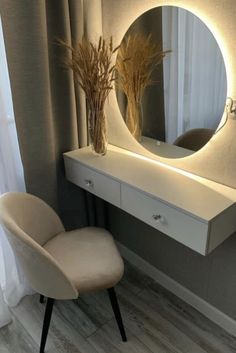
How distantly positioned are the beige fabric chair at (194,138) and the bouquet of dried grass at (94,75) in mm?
406

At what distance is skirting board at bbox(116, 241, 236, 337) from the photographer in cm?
163

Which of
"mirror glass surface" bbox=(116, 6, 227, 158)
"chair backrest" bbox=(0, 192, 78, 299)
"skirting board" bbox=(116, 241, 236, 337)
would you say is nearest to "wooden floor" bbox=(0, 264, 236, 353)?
"skirting board" bbox=(116, 241, 236, 337)

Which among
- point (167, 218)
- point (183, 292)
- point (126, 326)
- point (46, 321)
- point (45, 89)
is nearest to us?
point (167, 218)

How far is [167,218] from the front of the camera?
Result: 4.31ft

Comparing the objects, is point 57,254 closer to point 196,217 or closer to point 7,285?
point 7,285

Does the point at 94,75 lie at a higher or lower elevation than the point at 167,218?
higher

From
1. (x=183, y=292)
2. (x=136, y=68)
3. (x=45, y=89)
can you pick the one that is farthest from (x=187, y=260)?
(x=45, y=89)

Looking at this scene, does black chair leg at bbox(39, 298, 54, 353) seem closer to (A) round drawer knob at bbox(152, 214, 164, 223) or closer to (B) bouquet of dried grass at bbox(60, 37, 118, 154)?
(A) round drawer knob at bbox(152, 214, 164, 223)

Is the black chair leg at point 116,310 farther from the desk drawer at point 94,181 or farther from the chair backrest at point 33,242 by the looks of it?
the desk drawer at point 94,181

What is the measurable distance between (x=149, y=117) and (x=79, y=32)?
553 millimetres

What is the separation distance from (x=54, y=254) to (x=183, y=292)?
30.6 inches

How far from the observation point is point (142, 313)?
175cm

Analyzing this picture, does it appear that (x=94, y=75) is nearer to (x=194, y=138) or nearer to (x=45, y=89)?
(x=45, y=89)

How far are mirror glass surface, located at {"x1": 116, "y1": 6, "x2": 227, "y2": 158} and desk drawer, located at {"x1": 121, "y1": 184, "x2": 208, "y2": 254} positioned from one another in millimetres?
309
